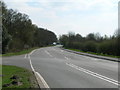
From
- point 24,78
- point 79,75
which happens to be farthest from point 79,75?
point 24,78

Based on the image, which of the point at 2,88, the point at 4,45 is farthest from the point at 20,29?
the point at 2,88

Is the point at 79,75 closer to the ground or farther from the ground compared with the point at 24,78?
closer to the ground

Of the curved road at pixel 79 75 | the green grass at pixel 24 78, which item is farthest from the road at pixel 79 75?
the green grass at pixel 24 78

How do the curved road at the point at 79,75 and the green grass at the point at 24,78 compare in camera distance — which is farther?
the curved road at the point at 79,75

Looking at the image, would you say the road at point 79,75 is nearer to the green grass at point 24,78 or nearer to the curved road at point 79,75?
the curved road at point 79,75

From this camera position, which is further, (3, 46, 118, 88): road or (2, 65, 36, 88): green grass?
(3, 46, 118, 88): road

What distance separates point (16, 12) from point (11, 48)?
15.8 meters

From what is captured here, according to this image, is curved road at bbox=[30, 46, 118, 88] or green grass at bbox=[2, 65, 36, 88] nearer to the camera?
green grass at bbox=[2, 65, 36, 88]

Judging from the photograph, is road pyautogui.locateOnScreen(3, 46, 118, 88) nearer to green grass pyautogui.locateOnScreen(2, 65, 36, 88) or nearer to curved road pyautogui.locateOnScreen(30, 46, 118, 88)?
curved road pyautogui.locateOnScreen(30, 46, 118, 88)

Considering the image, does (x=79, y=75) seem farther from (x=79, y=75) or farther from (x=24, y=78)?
(x=24, y=78)

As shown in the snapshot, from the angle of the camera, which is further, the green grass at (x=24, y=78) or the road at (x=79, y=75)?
the road at (x=79, y=75)

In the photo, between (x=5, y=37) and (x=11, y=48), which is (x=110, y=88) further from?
(x=11, y=48)

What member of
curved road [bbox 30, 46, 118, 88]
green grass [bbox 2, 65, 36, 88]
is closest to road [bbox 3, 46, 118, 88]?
curved road [bbox 30, 46, 118, 88]

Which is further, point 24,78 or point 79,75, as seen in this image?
point 79,75
